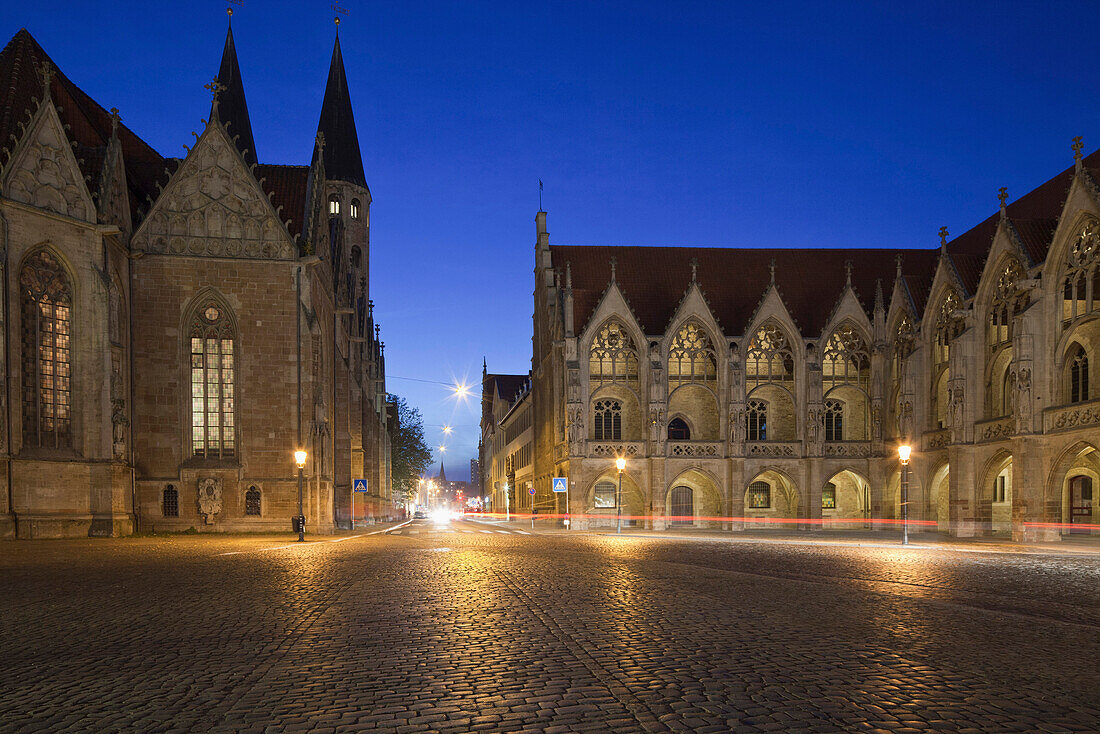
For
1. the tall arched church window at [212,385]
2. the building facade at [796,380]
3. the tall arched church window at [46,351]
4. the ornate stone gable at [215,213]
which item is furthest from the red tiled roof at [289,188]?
the building facade at [796,380]

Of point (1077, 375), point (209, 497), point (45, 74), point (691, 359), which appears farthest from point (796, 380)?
point (45, 74)

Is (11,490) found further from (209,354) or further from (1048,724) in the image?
(1048,724)

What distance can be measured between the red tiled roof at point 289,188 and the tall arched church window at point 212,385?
582 cm

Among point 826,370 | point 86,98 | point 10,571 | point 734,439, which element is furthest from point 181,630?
point 826,370

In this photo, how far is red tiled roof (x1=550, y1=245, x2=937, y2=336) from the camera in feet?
165

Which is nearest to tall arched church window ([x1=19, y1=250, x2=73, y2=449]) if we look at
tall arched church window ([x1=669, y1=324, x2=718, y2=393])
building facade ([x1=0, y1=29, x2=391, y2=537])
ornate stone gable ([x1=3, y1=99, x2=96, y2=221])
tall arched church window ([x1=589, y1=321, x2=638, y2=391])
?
building facade ([x1=0, y1=29, x2=391, y2=537])

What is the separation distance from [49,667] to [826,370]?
45892 mm

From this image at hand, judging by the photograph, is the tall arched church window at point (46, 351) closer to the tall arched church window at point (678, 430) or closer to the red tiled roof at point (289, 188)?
the red tiled roof at point (289, 188)

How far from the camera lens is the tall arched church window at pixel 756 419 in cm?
4972

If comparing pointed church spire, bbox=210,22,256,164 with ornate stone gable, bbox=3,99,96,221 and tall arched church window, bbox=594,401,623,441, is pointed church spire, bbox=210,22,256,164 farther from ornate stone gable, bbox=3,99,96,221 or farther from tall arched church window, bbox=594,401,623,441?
tall arched church window, bbox=594,401,623,441

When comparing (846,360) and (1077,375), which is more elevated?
(846,360)

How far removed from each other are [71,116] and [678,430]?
33.8m

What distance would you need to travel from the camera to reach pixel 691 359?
48.2 m

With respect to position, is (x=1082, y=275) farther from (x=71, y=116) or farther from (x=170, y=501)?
(x=71, y=116)
